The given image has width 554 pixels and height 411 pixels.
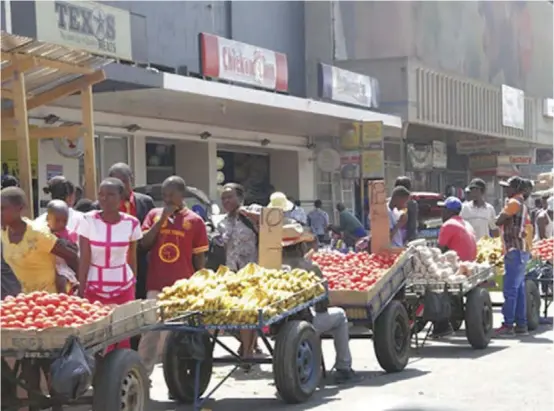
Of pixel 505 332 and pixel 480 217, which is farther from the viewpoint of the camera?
pixel 480 217

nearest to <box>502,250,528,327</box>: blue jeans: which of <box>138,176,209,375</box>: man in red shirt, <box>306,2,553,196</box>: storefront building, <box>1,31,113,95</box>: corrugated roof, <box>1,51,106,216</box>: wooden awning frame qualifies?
<box>138,176,209,375</box>: man in red shirt

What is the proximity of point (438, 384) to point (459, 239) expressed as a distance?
3379 millimetres

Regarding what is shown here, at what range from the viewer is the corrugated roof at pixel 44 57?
9.30 m

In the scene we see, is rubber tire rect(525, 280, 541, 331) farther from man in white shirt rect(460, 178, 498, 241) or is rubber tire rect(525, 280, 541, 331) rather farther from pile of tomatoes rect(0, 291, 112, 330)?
pile of tomatoes rect(0, 291, 112, 330)

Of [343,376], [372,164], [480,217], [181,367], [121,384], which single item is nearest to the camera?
[121,384]

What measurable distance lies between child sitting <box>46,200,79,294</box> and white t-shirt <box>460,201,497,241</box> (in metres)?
7.85

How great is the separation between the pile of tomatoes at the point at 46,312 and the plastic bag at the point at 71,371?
8.1 inches

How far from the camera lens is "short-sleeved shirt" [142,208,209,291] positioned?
8.75m

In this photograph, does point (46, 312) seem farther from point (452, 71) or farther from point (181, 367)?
point (452, 71)

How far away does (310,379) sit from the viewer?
8.48m

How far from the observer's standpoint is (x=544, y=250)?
1415 centimetres

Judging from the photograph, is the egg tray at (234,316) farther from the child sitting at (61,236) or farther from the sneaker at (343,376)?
the sneaker at (343,376)

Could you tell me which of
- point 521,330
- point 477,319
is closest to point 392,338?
point 477,319

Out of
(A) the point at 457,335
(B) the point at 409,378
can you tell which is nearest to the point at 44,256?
(B) the point at 409,378
